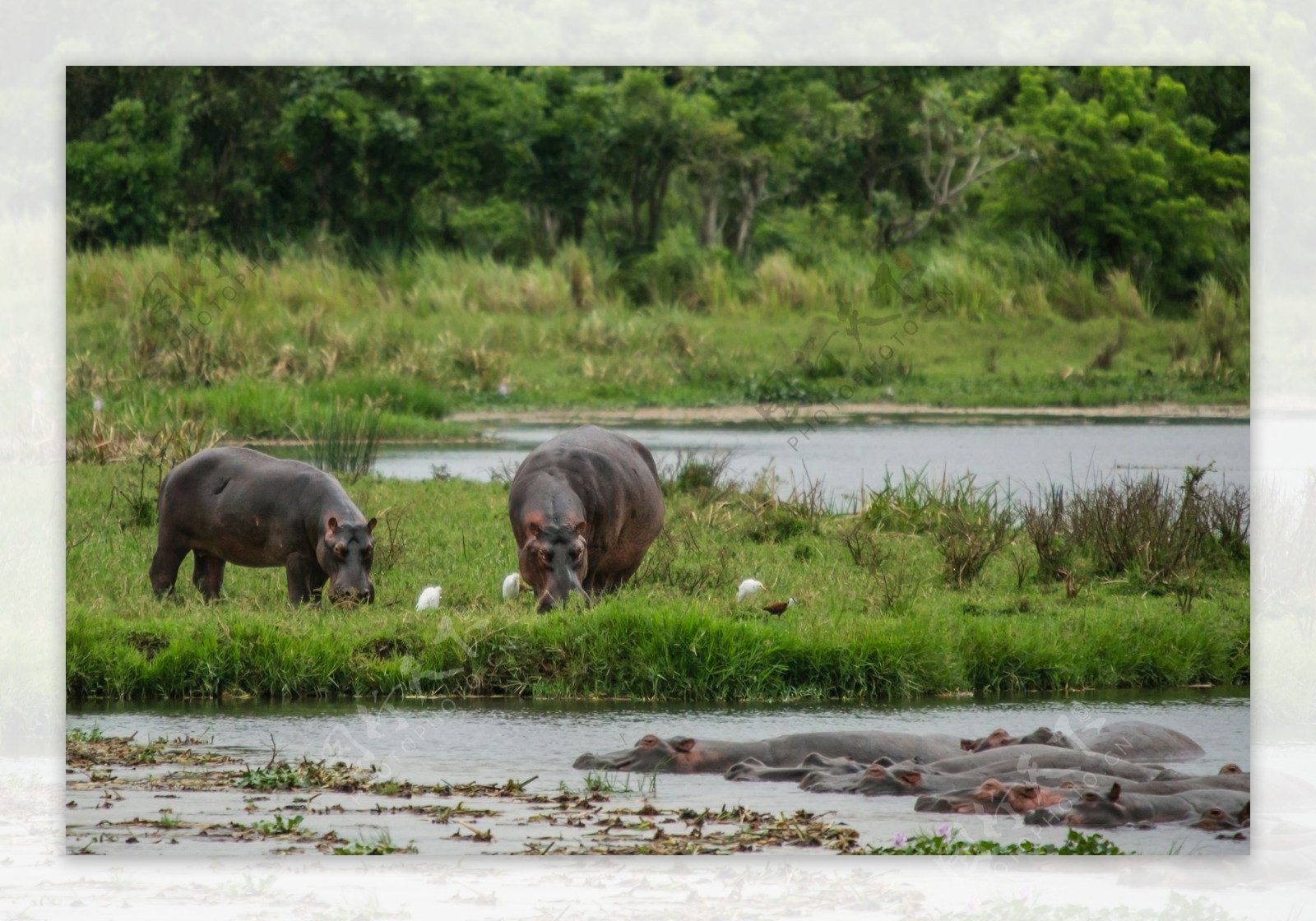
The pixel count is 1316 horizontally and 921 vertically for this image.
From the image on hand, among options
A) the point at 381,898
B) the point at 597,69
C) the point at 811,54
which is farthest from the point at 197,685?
the point at 811,54

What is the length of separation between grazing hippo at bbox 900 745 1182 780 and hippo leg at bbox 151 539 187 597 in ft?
14.4

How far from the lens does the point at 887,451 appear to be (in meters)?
11.9

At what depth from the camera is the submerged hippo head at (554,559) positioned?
31.0ft

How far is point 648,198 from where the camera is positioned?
10781 millimetres

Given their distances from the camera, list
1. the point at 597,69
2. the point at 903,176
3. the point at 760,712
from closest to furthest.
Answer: the point at 760,712 < the point at 597,69 < the point at 903,176

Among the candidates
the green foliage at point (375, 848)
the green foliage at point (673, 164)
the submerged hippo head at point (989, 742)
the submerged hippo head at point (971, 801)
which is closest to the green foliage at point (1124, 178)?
the green foliage at point (673, 164)

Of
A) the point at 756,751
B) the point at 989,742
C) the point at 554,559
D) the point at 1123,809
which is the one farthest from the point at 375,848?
the point at 1123,809

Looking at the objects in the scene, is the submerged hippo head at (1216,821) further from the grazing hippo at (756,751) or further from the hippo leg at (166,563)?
the hippo leg at (166,563)

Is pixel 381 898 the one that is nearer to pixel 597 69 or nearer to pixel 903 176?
pixel 597 69

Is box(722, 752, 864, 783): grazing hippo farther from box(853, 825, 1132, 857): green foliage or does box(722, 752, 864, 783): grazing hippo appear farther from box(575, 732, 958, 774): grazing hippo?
box(853, 825, 1132, 857): green foliage

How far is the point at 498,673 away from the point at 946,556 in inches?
116

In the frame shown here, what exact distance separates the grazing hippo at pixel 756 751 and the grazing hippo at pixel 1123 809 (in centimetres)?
62

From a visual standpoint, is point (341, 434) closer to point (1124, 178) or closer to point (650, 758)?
point (650, 758)

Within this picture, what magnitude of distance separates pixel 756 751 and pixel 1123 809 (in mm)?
1599
